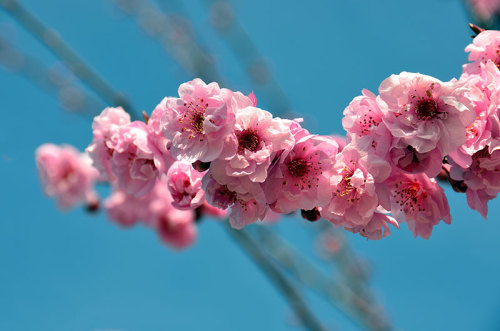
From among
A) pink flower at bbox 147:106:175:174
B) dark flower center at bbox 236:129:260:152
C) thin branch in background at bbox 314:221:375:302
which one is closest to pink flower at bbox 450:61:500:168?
dark flower center at bbox 236:129:260:152

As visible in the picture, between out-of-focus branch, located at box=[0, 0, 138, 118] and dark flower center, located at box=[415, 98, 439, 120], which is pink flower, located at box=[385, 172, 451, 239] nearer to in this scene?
dark flower center, located at box=[415, 98, 439, 120]

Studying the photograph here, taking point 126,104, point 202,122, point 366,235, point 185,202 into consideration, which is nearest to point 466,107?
point 366,235

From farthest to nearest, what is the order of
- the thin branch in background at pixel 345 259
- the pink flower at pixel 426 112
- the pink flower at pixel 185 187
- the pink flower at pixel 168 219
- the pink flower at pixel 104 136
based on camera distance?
the thin branch in background at pixel 345 259 < the pink flower at pixel 168 219 < the pink flower at pixel 104 136 < the pink flower at pixel 185 187 < the pink flower at pixel 426 112

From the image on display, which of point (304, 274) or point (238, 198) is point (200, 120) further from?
point (304, 274)

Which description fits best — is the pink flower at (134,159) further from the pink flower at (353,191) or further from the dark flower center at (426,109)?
the dark flower center at (426,109)

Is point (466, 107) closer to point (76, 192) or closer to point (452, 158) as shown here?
point (452, 158)

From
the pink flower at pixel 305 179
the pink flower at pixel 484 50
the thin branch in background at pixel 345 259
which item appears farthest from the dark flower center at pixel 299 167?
the thin branch in background at pixel 345 259
